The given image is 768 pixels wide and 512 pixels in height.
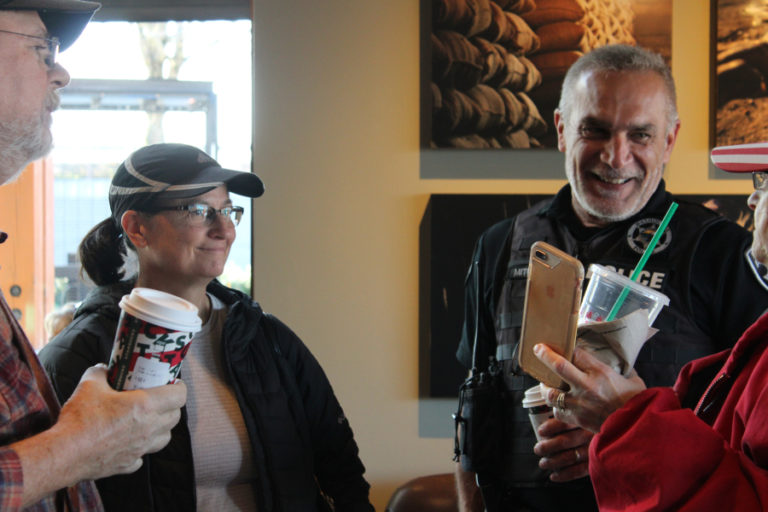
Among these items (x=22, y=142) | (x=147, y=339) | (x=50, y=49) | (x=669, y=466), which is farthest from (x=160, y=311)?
(x=669, y=466)

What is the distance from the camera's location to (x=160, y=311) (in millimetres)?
1027

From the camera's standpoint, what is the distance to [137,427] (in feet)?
3.34

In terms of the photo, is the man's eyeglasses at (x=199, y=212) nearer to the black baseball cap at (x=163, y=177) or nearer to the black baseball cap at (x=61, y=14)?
the black baseball cap at (x=163, y=177)

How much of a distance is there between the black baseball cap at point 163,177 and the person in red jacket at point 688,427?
99 cm

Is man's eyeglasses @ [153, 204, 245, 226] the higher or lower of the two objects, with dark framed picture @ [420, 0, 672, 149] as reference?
lower

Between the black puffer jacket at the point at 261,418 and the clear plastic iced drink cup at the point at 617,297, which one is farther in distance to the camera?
the black puffer jacket at the point at 261,418

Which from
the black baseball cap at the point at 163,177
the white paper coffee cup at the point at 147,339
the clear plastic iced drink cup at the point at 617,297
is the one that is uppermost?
the black baseball cap at the point at 163,177

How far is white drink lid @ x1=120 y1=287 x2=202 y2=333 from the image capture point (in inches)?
40.4

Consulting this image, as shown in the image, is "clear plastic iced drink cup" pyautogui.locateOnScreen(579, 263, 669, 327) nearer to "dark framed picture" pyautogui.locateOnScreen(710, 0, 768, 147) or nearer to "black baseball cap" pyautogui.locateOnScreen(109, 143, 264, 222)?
"black baseball cap" pyautogui.locateOnScreen(109, 143, 264, 222)

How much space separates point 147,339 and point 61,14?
61 centimetres

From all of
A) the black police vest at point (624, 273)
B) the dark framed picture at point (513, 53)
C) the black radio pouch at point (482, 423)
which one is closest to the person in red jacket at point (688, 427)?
the black police vest at point (624, 273)

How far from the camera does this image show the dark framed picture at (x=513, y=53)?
109 inches

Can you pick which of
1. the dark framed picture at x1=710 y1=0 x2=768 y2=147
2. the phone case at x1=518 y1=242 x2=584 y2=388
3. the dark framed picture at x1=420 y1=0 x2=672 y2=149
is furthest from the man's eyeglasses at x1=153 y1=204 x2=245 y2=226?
the dark framed picture at x1=710 y1=0 x2=768 y2=147

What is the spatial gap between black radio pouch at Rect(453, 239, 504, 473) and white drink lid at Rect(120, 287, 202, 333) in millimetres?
880
